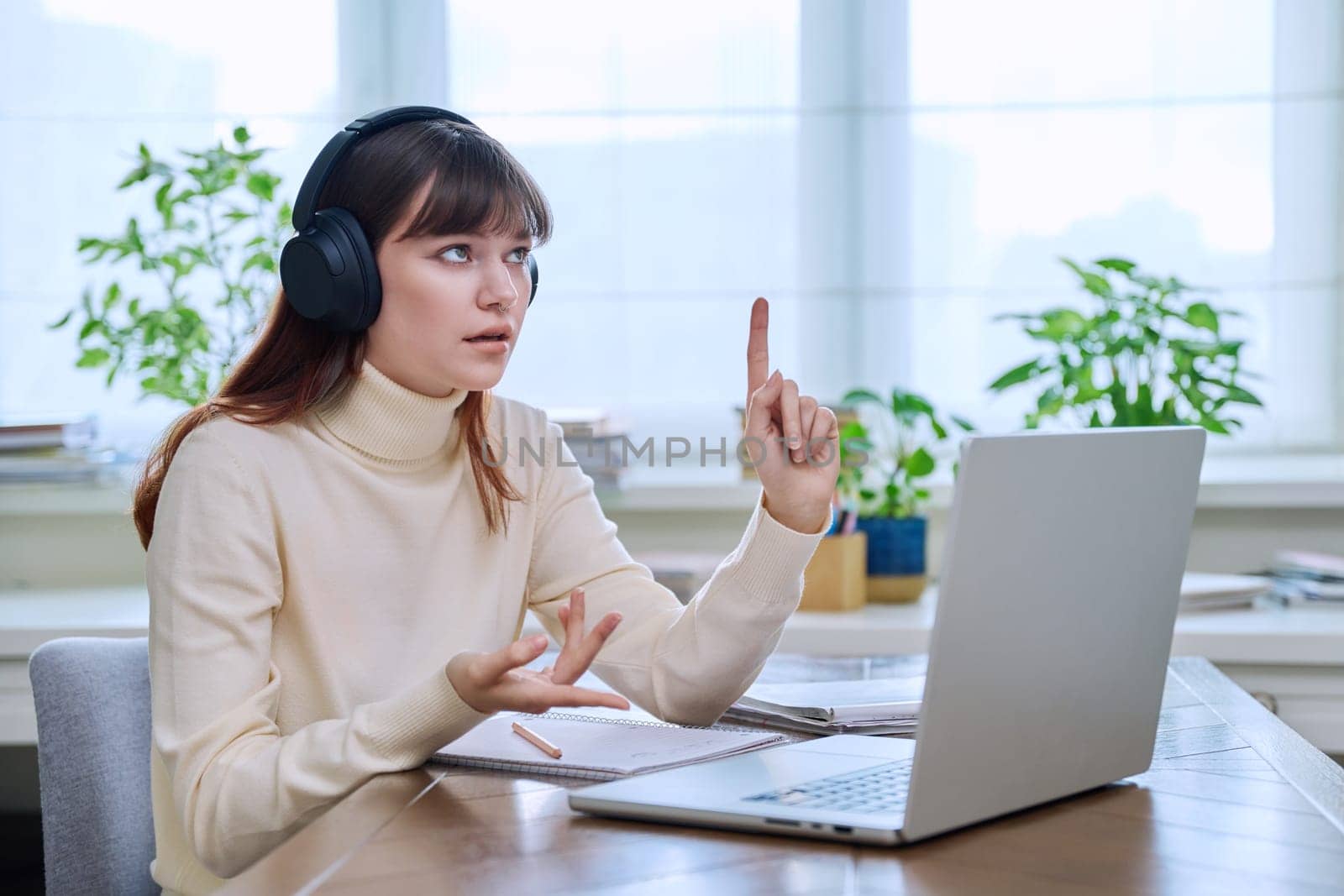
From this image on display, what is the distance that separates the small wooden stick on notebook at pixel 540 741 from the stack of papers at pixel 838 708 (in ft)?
0.67

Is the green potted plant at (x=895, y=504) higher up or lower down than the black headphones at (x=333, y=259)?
lower down

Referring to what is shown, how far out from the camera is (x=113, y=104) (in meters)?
2.50

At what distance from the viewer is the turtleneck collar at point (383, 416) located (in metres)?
1.20

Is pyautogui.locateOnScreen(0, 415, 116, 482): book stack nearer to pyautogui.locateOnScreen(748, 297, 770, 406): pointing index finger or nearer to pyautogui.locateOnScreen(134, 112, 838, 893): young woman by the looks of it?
pyautogui.locateOnScreen(134, 112, 838, 893): young woman

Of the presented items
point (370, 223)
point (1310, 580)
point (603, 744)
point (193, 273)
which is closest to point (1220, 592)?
point (1310, 580)

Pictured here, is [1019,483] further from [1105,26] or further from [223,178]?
[1105,26]

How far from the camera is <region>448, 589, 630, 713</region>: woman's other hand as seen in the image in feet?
2.90

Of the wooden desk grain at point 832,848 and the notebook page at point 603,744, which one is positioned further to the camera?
the notebook page at point 603,744

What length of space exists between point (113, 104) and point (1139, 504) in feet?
7.31

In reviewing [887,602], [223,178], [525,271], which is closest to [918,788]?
[525,271]

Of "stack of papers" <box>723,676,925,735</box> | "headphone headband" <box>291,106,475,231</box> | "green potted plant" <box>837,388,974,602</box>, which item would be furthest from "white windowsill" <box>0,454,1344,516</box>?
"headphone headband" <box>291,106,475,231</box>

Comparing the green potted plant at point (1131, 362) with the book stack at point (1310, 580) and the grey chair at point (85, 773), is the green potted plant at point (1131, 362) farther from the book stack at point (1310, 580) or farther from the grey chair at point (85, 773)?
the grey chair at point (85, 773)

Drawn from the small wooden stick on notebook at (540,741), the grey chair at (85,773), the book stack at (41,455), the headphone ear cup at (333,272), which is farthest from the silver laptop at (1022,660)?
the book stack at (41,455)

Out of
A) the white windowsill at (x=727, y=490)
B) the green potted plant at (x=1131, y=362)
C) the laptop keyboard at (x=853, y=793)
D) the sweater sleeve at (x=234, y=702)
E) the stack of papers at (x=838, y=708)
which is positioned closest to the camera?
the laptop keyboard at (x=853, y=793)
